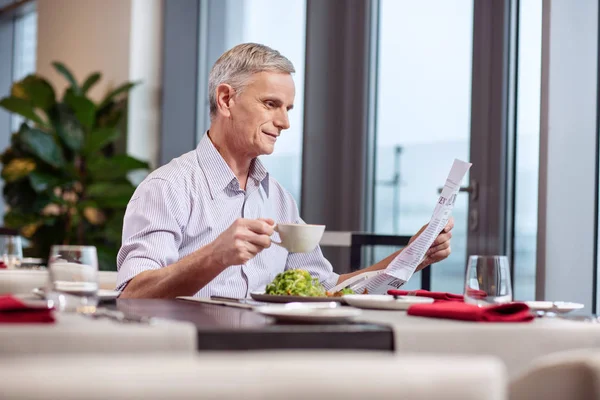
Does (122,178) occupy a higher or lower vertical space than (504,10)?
lower

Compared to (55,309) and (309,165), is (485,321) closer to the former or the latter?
(55,309)

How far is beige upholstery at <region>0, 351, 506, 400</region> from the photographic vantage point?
2.21 ft

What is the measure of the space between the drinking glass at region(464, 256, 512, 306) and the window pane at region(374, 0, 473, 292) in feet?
8.11

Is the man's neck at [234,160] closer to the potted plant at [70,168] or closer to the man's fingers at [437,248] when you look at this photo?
the man's fingers at [437,248]

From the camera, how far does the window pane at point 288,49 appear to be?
5.18 m

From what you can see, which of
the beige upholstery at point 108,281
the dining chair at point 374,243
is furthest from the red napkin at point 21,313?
the dining chair at point 374,243

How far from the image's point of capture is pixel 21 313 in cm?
127

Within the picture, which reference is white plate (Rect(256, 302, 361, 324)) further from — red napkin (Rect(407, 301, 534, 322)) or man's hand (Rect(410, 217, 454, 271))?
man's hand (Rect(410, 217, 454, 271))

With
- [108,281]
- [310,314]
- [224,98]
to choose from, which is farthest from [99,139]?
[310,314]

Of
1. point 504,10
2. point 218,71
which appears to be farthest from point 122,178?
point 218,71

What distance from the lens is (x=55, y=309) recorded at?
4.75 ft

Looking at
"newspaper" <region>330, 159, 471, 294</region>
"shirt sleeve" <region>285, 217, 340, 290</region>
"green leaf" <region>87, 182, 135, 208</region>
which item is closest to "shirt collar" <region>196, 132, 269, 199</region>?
"shirt sleeve" <region>285, 217, 340, 290</region>

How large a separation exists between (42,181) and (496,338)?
5036 millimetres

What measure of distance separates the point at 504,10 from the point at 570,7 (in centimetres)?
39
